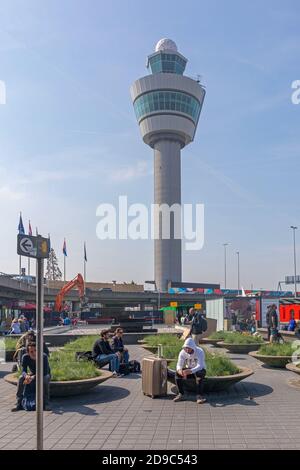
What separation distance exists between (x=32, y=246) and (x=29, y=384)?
5.87m

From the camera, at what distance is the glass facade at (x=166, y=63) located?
393ft

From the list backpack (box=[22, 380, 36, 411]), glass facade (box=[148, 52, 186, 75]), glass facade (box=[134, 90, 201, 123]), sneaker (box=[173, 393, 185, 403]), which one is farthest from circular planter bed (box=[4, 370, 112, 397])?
glass facade (box=[148, 52, 186, 75])

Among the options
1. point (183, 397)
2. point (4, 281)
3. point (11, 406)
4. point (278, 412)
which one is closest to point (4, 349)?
point (11, 406)

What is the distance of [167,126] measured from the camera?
112 metres

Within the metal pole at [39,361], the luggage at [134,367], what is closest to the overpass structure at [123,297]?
the luggage at [134,367]

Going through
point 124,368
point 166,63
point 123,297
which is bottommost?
point 123,297

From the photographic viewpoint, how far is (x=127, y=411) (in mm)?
9508

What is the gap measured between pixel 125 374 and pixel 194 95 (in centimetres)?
10856

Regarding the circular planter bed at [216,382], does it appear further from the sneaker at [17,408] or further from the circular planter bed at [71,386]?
the sneaker at [17,408]

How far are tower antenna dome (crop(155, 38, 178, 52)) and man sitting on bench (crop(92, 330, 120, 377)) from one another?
12091cm

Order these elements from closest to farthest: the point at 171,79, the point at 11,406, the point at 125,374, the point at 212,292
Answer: the point at 11,406 → the point at 125,374 → the point at 212,292 → the point at 171,79

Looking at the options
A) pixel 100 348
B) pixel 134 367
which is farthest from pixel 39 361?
pixel 134 367

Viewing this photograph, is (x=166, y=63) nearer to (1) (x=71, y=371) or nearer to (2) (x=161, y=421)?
(1) (x=71, y=371)
